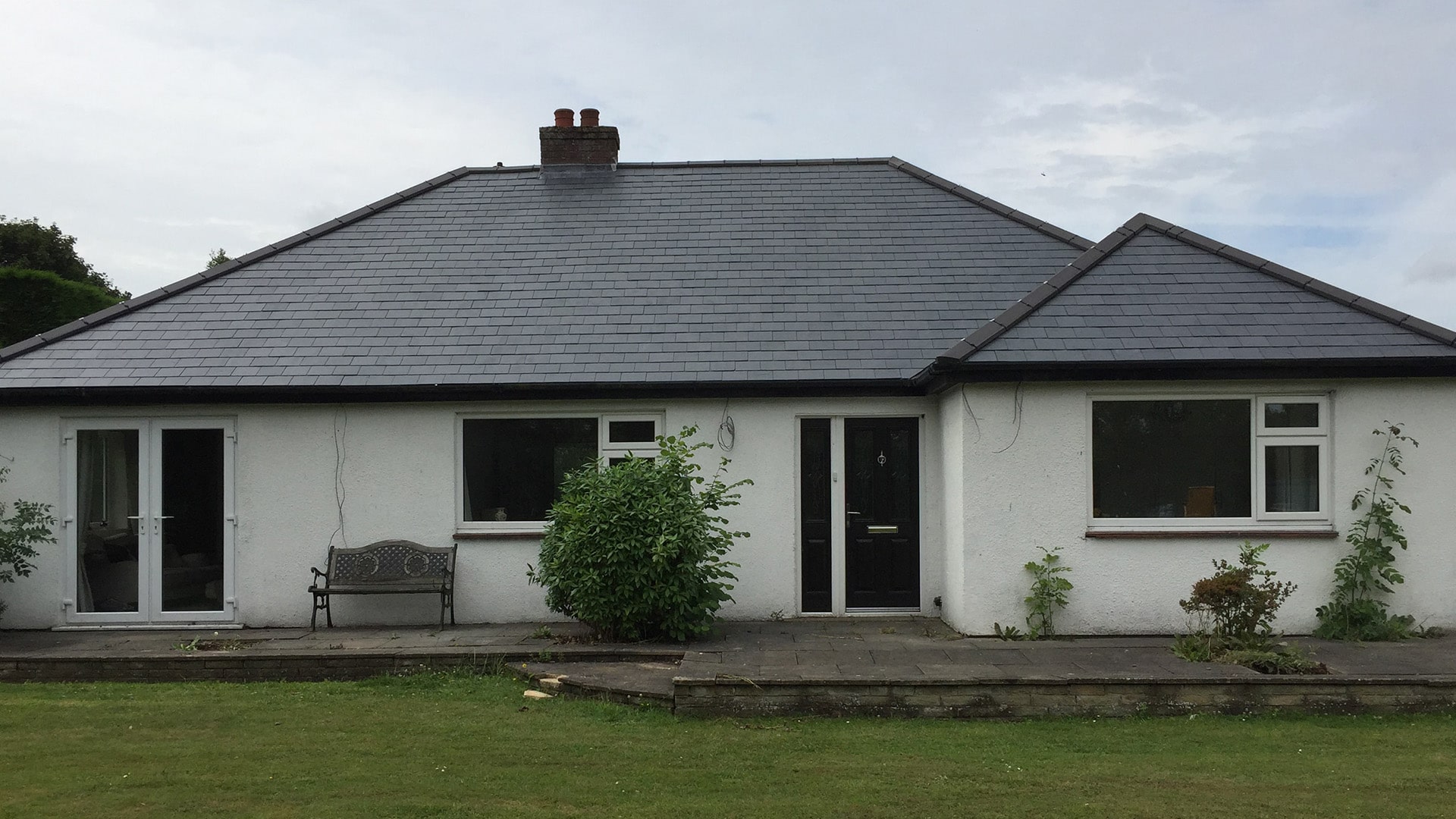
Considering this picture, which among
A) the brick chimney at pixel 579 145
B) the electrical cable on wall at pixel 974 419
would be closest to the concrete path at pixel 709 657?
the electrical cable on wall at pixel 974 419

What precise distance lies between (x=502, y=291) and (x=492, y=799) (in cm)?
843

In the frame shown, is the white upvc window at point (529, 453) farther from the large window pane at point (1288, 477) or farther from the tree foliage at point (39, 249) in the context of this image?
the tree foliage at point (39, 249)

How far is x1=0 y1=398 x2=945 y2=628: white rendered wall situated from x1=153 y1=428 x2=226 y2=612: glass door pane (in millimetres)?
286

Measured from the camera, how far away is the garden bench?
38.0ft

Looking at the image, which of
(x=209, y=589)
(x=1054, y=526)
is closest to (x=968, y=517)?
(x=1054, y=526)

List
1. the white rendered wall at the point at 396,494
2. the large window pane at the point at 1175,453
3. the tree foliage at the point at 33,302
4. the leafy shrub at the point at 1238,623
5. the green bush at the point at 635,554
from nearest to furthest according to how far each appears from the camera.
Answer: the leafy shrub at the point at 1238,623 < the green bush at the point at 635,554 < the large window pane at the point at 1175,453 < the white rendered wall at the point at 396,494 < the tree foliage at the point at 33,302

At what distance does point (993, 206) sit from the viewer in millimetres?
15531

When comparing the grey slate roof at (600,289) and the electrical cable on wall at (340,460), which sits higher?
the grey slate roof at (600,289)

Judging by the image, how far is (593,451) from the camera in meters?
12.2

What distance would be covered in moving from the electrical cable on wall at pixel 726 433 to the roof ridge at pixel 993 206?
19.2 ft

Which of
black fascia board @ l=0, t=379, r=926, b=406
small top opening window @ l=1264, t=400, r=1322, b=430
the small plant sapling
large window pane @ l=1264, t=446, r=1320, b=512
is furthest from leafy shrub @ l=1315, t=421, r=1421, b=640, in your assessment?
black fascia board @ l=0, t=379, r=926, b=406

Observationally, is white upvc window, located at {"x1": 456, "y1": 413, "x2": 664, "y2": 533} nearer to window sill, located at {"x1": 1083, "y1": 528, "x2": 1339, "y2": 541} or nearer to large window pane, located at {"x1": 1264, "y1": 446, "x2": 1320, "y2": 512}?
window sill, located at {"x1": 1083, "y1": 528, "x2": 1339, "y2": 541}

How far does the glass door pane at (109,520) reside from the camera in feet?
39.4

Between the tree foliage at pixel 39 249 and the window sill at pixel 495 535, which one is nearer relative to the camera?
the window sill at pixel 495 535
